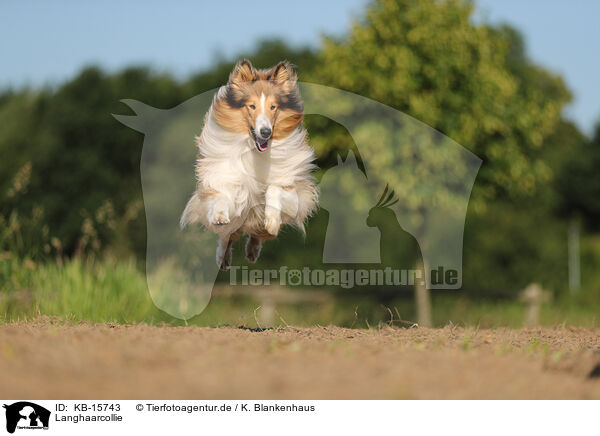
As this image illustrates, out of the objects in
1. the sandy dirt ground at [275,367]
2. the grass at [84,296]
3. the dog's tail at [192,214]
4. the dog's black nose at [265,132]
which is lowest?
the sandy dirt ground at [275,367]

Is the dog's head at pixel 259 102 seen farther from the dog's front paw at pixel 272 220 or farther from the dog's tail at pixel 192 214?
the dog's tail at pixel 192 214

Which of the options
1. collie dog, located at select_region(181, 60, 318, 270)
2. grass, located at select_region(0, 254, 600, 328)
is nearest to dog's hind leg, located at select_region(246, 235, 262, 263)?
collie dog, located at select_region(181, 60, 318, 270)

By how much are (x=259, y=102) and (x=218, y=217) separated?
3.63 feet

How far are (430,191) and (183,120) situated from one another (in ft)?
29.0

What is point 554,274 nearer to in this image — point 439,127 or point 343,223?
point 343,223

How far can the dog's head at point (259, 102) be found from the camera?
232 inches

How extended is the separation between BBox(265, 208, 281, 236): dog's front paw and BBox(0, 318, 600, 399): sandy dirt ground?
37.1 inches

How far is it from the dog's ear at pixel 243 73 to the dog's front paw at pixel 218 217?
1.25 metres

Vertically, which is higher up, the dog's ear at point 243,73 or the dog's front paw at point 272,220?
the dog's ear at point 243,73

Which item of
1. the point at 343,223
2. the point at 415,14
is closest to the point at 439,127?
the point at 415,14

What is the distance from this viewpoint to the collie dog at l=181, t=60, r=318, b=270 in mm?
5957

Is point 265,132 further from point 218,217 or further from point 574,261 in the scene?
point 574,261

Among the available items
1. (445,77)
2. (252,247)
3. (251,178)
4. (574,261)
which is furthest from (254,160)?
(574,261)
